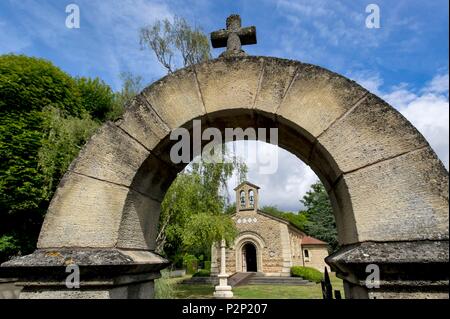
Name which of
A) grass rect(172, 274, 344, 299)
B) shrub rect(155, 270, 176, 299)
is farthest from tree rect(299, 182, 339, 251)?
shrub rect(155, 270, 176, 299)

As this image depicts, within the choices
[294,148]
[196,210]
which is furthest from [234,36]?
[196,210]

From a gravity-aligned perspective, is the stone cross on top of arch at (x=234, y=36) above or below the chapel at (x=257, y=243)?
above

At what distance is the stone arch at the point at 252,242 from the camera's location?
29.5 meters

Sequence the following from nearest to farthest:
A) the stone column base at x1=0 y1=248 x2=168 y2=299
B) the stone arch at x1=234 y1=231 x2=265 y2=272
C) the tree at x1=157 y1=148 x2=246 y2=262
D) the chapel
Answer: the stone column base at x1=0 y1=248 x2=168 y2=299, the tree at x1=157 y1=148 x2=246 y2=262, the chapel, the stone arch at x1=234 y1=231 x2=265 y2=272

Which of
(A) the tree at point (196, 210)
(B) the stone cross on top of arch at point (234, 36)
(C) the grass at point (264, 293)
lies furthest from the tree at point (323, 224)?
(B) the stone cross on top of arch at point (234, 36)

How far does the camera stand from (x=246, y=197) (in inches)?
1228

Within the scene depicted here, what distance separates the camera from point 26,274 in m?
2.39

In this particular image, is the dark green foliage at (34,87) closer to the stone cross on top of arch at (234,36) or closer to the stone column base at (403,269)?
the stone cross on top of arch at (234,36)

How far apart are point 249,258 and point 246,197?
7165 millimetres

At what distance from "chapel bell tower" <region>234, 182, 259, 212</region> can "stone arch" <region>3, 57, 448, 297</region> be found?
28054mm

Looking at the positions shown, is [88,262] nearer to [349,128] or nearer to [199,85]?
[199,85]

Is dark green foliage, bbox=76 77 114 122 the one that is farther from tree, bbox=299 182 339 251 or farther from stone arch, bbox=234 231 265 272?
tree, bbox=299 182 339 251

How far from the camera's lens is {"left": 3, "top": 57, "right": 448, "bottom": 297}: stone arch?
2.11 meters

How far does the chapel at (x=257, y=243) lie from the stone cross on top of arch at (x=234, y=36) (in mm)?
26351
